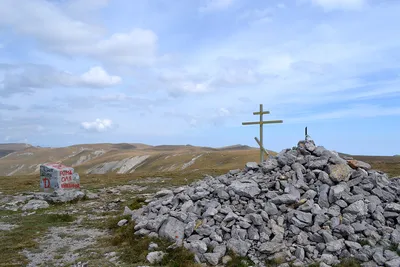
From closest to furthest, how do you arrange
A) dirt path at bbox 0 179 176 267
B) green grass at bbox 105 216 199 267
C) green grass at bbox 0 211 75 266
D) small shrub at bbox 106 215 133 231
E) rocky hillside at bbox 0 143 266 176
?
green grass at bbox 105 216 199 267
dirt path at bbox 0 179 176 267
green grass at bbox 0 211 75 266
small shrub at bbox 106 215 133 231
rocky hillside at bbox 0 143 266 176

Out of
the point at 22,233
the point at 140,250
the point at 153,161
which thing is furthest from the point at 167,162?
the point at 140,250

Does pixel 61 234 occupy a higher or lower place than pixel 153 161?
lower

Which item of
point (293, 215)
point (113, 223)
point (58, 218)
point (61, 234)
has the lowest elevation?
point (61, 234)

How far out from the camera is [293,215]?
10.5 metres

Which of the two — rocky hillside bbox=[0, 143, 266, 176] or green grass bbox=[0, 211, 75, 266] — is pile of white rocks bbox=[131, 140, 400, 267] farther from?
rocky hillside bbox=[0, 143, 266, 176]

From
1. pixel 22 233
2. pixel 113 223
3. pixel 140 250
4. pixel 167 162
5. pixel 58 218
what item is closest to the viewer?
pixel 140 250

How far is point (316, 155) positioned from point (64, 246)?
33.9ft

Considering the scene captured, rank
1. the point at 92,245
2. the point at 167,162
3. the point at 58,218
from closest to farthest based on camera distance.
→ the point at 92,245 < the point at 58,218 < the point at 167,162

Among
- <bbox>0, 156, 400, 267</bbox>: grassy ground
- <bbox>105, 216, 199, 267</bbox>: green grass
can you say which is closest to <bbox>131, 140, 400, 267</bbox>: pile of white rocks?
<bbox>105, 216, 199, 267</bbox>: green grass

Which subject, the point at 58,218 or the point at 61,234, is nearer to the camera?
the point at 61,234

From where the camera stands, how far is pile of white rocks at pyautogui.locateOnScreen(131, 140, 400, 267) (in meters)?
9.30

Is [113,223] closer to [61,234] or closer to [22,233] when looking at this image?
[61,234]

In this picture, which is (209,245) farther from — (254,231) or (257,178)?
(257,178)

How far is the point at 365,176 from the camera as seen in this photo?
483 inches
